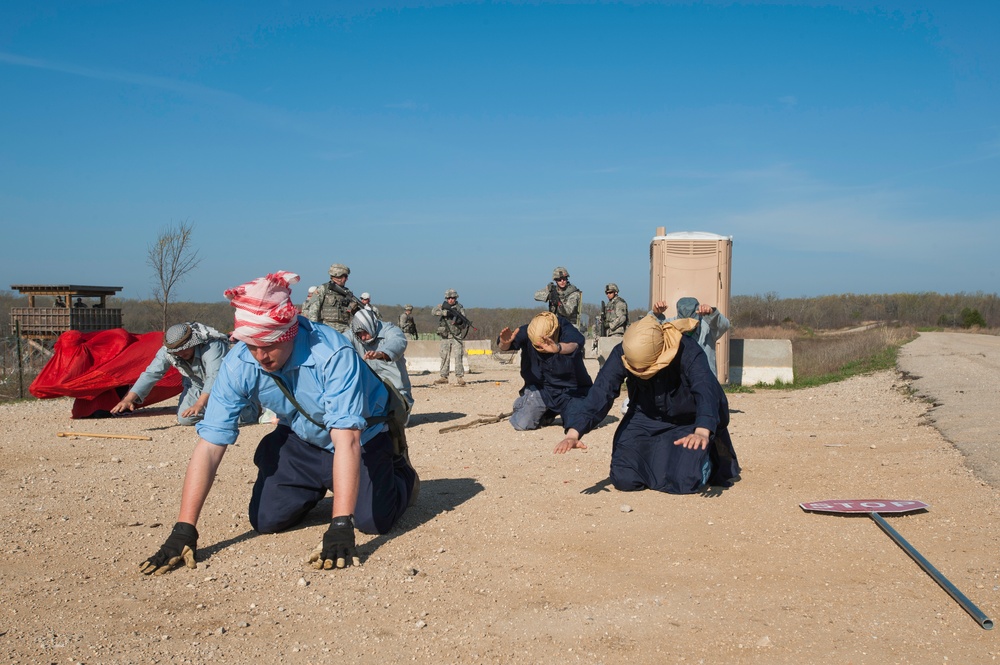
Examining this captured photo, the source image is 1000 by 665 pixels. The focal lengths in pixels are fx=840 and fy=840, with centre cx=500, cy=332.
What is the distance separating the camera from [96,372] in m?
9.84

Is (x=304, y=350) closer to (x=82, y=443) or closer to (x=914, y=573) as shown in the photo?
(x=914, y=573)

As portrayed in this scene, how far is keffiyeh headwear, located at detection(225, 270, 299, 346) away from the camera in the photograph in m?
3.85

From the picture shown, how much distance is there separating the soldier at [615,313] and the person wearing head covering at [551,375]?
5427 mm

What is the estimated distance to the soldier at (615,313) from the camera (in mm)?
14328

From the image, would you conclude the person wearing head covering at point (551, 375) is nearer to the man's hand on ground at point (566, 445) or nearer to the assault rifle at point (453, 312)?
the man's hand on ground at point (566, 445)

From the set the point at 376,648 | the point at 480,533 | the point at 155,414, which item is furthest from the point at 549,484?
the point at 155,414

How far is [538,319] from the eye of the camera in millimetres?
8406

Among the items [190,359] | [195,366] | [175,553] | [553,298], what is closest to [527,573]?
[175,553]

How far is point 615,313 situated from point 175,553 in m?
11.1

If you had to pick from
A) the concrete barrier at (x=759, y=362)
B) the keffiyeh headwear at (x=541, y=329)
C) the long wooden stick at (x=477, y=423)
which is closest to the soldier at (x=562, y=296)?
the concrete barrier at (x=759, y=362)

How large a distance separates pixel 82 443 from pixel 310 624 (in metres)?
5.64

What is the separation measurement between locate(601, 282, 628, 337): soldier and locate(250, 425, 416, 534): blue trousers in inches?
387

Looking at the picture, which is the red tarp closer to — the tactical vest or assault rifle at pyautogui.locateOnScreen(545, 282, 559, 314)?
the tactical vest

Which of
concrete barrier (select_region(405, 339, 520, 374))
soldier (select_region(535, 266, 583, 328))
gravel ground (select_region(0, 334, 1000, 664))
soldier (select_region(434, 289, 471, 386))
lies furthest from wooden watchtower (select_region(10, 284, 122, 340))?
gravel ground (select_region(0, 334, 1000, 664))
